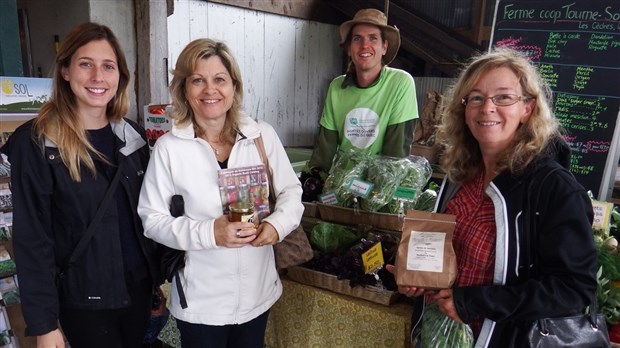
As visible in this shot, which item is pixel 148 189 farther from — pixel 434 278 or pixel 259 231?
pixel 434 278

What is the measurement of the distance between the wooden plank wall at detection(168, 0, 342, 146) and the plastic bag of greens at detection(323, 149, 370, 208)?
2.37 metres

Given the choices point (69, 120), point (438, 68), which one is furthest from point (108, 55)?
point (438, 68)

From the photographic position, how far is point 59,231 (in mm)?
1369

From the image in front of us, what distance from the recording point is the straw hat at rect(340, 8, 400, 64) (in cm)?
218

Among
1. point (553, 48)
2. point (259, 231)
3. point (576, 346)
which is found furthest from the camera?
point (553, 48)

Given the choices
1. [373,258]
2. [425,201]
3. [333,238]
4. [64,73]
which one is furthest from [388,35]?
[64,73]

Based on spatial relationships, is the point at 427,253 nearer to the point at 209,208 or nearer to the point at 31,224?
the point at 209,208

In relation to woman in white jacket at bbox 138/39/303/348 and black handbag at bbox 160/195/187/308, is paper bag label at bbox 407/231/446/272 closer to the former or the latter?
woman in white jacket at bbox 138/39/303/348

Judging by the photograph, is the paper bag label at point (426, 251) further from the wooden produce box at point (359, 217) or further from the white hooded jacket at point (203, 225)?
the wooden produce box at point (359, 217)

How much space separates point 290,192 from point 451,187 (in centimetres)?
54

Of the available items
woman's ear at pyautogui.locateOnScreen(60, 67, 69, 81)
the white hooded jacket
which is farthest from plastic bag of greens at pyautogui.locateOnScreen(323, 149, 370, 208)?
woman's ear at pyautogui.locateOnScreen(60, 67, 69, 81)

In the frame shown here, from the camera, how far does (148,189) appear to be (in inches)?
53.6

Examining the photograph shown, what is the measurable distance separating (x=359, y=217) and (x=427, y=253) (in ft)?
2.32

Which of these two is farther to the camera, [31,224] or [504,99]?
[31,224]
